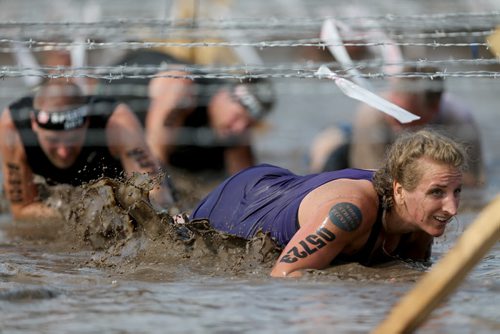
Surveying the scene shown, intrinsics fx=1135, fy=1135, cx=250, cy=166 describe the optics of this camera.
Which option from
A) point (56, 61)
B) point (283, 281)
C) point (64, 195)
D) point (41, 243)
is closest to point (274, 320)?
point (283, 281)

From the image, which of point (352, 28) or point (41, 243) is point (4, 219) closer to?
point (41, 243)

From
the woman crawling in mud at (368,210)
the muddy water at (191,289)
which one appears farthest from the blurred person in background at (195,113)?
the woman crawling in mud at (368,210)

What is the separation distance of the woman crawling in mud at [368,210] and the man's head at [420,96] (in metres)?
3.09

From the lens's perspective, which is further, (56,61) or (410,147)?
(56,61)

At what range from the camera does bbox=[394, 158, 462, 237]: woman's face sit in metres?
5.14

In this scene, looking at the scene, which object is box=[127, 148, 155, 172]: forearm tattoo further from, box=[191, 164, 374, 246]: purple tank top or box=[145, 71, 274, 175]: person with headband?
box=[191, 164, 374, 246]: purple tank top

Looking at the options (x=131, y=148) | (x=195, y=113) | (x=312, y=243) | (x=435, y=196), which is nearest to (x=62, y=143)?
(x=131, y=148)

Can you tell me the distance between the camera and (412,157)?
205 inches

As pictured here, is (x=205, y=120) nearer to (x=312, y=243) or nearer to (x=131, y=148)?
(x=131, y=148)

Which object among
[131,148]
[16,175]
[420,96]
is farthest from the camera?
[420,96]

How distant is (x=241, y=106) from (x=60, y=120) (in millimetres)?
1835

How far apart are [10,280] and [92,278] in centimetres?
38

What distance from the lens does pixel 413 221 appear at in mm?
5305

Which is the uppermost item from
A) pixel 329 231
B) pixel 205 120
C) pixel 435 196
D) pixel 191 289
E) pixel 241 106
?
pixel 241 106
